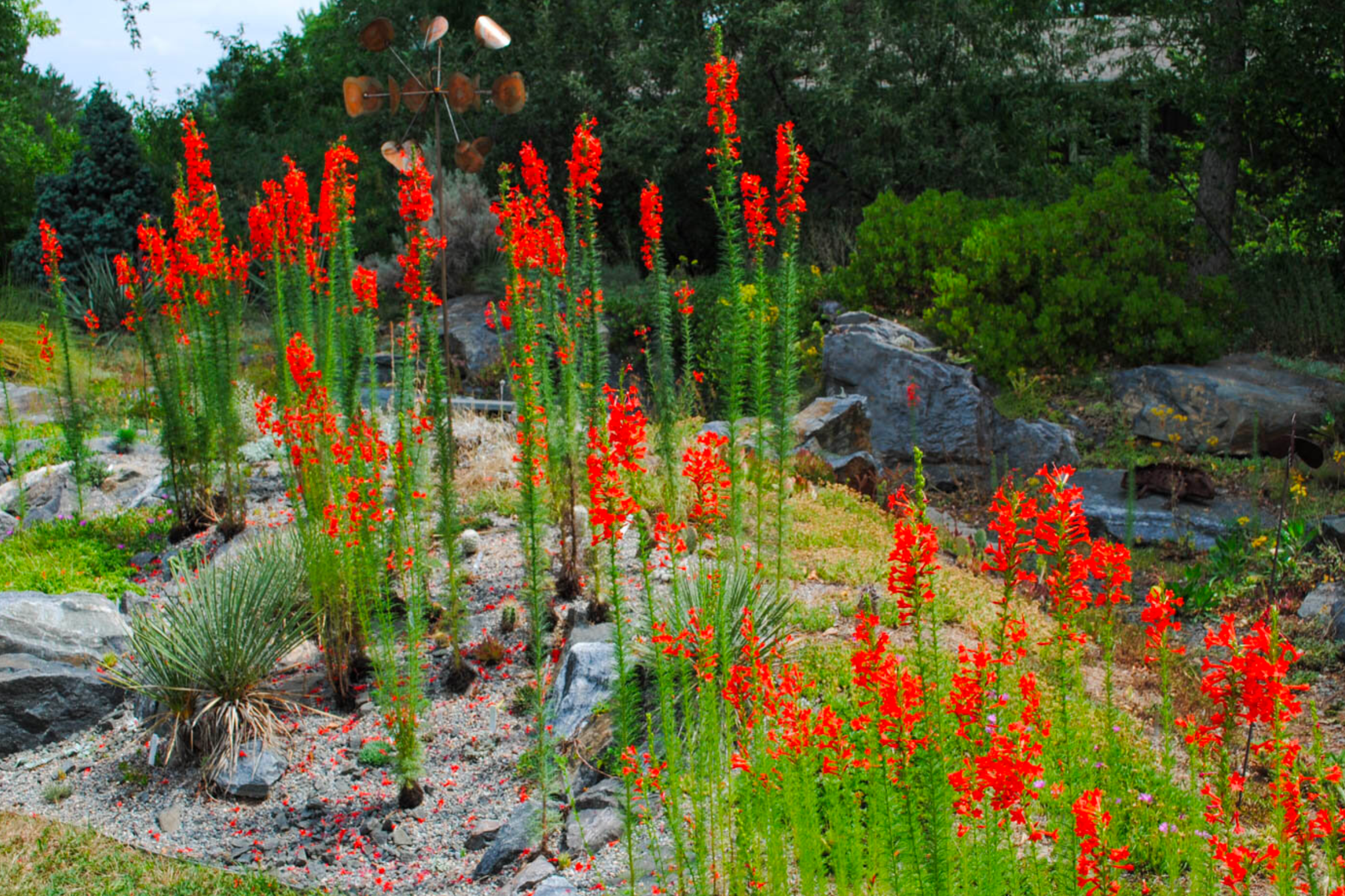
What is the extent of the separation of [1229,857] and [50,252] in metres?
6.60

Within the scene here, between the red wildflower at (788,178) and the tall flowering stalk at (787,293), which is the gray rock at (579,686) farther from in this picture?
the red wildflower at (788,178)

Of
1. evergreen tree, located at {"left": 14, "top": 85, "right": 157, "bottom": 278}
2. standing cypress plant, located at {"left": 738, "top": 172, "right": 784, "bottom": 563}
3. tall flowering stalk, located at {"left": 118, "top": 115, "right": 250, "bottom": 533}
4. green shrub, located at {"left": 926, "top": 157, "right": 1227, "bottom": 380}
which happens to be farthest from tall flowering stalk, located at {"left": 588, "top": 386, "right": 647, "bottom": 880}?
evergreen tree, located at {"left": 14, "top": 85, "right": 157, "bottom": 278}

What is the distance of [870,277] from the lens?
1148 centimetres

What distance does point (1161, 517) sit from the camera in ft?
25.2

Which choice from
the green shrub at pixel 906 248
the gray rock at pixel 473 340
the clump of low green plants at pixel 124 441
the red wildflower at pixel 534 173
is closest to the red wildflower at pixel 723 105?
the red wildflower at pixel 534 173

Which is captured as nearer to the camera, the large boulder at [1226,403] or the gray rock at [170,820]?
the gray rock at [170,820]

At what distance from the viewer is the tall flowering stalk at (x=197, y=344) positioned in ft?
18.1

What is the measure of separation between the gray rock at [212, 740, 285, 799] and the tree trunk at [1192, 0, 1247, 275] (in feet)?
31.9

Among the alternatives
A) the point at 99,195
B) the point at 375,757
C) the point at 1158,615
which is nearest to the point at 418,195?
A: the point at 375,757

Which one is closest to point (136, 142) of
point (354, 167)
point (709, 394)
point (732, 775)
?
point (354, 167)

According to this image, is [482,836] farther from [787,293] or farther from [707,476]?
[787,293]

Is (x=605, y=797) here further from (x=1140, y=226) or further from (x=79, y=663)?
(x=1140, y=226)

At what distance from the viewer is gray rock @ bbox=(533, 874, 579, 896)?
3189 mm

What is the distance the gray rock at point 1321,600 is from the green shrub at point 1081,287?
4335 millimetres
